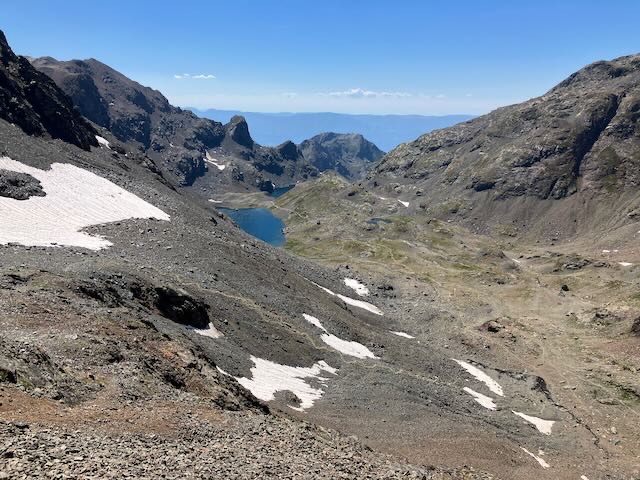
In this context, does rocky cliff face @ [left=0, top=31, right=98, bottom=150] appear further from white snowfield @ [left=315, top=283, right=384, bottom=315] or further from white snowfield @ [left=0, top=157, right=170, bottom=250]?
white snowfield @ [left=315, top=283, right=384, bottom=315]

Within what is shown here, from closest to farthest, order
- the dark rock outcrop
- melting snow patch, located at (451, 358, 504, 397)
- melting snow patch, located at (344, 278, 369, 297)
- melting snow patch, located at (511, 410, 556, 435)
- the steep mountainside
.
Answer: the steep mountainside → melting snow patch, located at (511, 410, 556, 435) → the dark rock outcrop → melting snow patch, located at (451, 358, 504, 397) → melting snow patch, located at (344, 278, 369, 297)

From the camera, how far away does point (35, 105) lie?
367 feet

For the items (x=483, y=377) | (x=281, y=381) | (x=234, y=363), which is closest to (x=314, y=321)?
(x=281, y=381)

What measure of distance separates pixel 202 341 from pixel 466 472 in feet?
82.3

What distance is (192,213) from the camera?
94500 mm

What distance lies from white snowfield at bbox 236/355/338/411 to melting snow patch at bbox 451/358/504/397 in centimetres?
2694

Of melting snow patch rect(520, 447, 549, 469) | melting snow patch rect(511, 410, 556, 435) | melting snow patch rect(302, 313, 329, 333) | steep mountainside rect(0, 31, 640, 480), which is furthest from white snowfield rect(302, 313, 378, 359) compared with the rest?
melting snow patch rect(520, 447, 549, 469)

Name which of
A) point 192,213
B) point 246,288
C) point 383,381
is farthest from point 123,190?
point 383,381

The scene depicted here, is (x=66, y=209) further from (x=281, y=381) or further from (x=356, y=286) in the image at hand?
(x=356, y=286)

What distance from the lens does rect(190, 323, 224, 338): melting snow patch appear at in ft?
164

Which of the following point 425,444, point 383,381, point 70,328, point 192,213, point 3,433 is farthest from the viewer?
point 192,213

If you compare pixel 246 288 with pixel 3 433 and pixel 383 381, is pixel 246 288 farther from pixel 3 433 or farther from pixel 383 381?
pixel 3 433

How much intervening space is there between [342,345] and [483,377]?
22461mm

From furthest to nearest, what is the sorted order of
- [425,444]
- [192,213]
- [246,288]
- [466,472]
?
[192,213]
[246,288]
[425,444]
[466,472]
